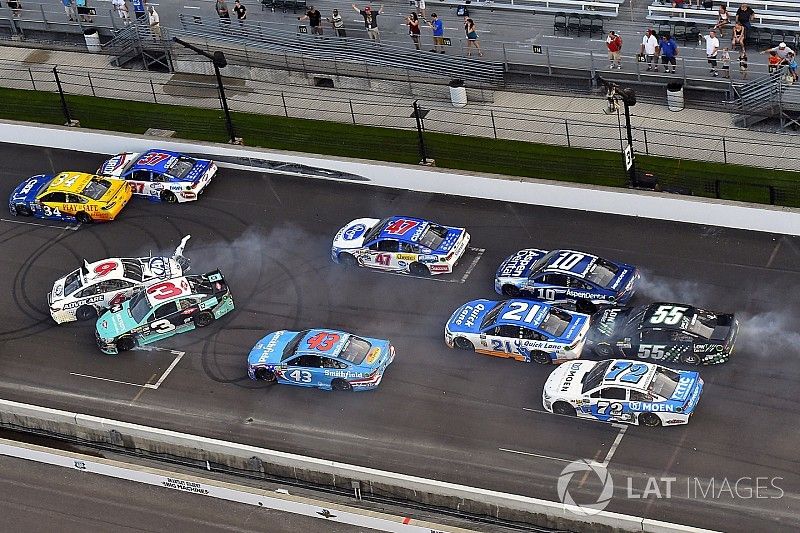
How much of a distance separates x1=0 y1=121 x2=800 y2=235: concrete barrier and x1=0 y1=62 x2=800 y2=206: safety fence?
1422 mm

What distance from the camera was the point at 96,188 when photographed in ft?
144

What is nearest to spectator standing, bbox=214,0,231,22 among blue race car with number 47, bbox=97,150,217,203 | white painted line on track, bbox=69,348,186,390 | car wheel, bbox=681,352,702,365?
blue race car with number 47, bbox=97,150,217,203

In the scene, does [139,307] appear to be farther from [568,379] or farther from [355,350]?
[568,379]

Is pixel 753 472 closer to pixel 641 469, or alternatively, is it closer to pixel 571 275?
pixel 641 469

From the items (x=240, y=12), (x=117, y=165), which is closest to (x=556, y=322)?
(x=117, y=165)

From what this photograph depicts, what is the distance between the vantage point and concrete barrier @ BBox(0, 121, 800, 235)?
3953 centimetres

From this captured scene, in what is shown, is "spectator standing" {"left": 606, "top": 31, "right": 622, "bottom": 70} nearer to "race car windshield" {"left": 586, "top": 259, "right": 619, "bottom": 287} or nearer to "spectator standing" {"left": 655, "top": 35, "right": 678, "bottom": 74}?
"spectator standing" {"left": 655, "top": 35, "right": 678, "bottom": 74}

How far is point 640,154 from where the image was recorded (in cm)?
4403

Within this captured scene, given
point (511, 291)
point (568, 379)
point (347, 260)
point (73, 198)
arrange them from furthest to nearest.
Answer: point (73, 198), point (347, 260), point (511, 291), point (568, 379)

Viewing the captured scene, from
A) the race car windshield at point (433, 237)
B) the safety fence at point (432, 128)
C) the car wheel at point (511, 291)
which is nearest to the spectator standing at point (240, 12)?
the safety fence at point (432, 128)

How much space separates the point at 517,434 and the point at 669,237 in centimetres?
931

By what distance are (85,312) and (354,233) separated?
7.95 metres

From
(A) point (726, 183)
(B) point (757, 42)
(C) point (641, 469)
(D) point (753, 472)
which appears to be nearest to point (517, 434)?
(C) point (641, 469)

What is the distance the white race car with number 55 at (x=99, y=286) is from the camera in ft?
128
